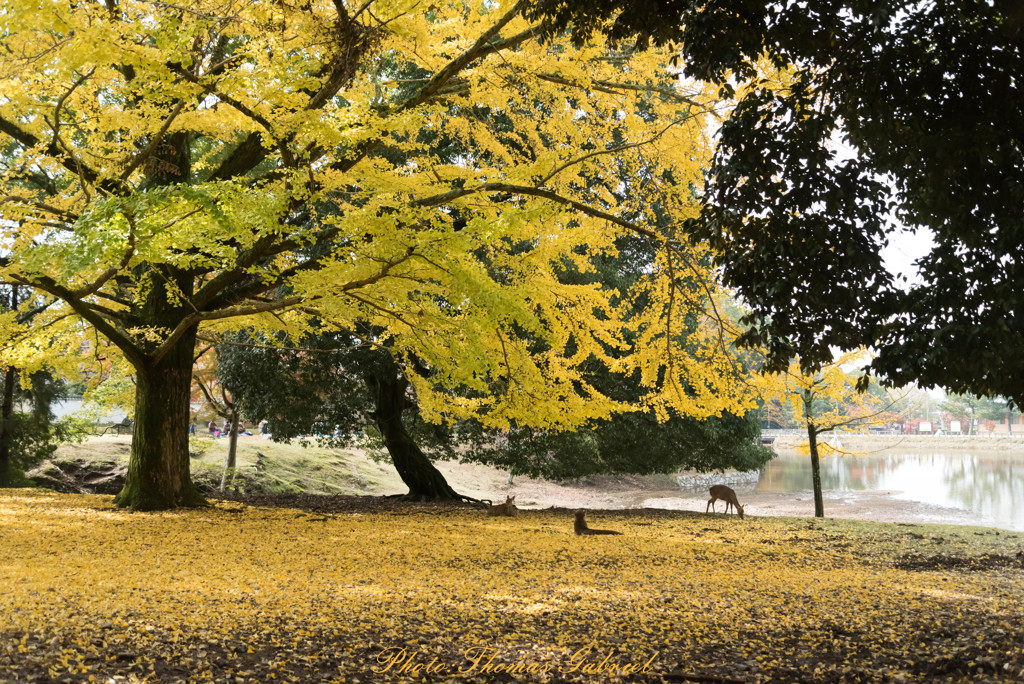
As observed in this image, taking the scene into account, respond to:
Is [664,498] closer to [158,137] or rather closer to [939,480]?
[939,480]

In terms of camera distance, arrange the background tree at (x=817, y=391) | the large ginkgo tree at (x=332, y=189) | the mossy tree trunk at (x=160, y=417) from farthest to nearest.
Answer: the background tree at (x=817, y=391) < the mossy tree trunk at (x=160, y=417) < the large ginkgo tree at (x=332, y=189)

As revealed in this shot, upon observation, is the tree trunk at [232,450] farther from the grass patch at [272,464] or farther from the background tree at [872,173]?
the background tree at [872,173]

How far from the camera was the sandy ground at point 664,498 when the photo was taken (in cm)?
1664

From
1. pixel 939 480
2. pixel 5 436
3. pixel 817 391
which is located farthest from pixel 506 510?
pixel 939 480

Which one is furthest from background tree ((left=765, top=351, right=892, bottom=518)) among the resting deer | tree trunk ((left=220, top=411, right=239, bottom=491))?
tree trunk ((left=220, top=411, right=239, bottom=491))

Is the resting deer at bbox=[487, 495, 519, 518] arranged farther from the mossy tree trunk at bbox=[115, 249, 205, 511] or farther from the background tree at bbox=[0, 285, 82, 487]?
the background tree at bbox=[0, 285, 82, 487]

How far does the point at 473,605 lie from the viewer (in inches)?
187

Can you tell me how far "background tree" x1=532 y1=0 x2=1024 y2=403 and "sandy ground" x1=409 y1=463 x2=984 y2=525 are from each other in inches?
452

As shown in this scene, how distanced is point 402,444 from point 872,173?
950cm

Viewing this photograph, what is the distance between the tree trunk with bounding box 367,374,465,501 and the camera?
1273 centimetres

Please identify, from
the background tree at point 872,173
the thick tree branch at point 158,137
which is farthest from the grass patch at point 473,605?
the thick tree branch at point 158,137

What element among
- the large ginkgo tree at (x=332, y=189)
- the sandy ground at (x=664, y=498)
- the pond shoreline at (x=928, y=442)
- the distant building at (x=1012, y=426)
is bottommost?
the sandy ground at (x=664, y=498)

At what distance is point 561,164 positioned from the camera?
26.6ft

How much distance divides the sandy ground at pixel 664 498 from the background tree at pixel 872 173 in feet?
37.7
